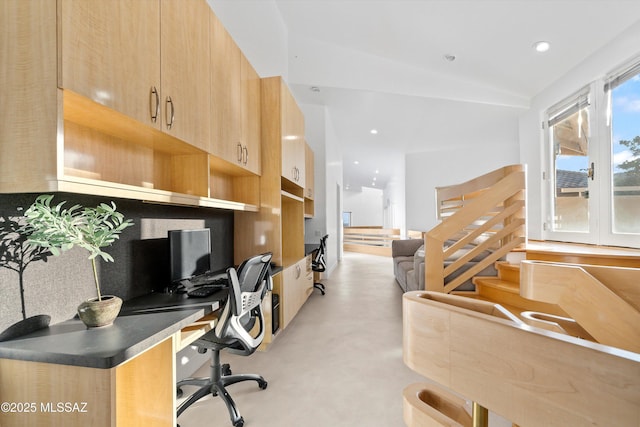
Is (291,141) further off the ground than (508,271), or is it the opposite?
(291,141)

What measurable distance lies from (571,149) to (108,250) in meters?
5.12

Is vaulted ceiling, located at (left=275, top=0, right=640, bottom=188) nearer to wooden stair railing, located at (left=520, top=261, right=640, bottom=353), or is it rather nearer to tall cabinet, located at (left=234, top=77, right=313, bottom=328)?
tall cabinet, located at (left=234, top=77, right=313, bottom=328)

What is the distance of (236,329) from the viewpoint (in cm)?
164

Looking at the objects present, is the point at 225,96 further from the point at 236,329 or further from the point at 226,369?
the point at 226,369

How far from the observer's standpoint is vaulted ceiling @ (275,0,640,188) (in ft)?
10.5

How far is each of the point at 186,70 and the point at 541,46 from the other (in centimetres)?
427

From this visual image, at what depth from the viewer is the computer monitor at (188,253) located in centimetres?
188

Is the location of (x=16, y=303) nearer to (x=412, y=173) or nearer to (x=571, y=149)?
(x=571, y=149)

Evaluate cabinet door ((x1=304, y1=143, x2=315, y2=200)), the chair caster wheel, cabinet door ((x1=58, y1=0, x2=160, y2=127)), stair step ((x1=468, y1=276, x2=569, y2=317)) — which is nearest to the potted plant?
cabinet door ((x1=58, y1=0, x2=160, y2=127))

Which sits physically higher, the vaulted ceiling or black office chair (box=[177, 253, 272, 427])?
the vaulted ceiling

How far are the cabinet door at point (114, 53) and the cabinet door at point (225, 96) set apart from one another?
1.80 ft

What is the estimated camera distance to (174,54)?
5.23 ft

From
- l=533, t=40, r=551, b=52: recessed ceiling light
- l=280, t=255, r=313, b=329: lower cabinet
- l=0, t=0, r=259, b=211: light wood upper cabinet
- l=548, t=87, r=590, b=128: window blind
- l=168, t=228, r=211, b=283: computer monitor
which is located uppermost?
l=533, t=40, r=551, b=52: recessed ceiling light

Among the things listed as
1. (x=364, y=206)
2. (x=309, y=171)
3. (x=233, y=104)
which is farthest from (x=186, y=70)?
(x=364, y=206)
